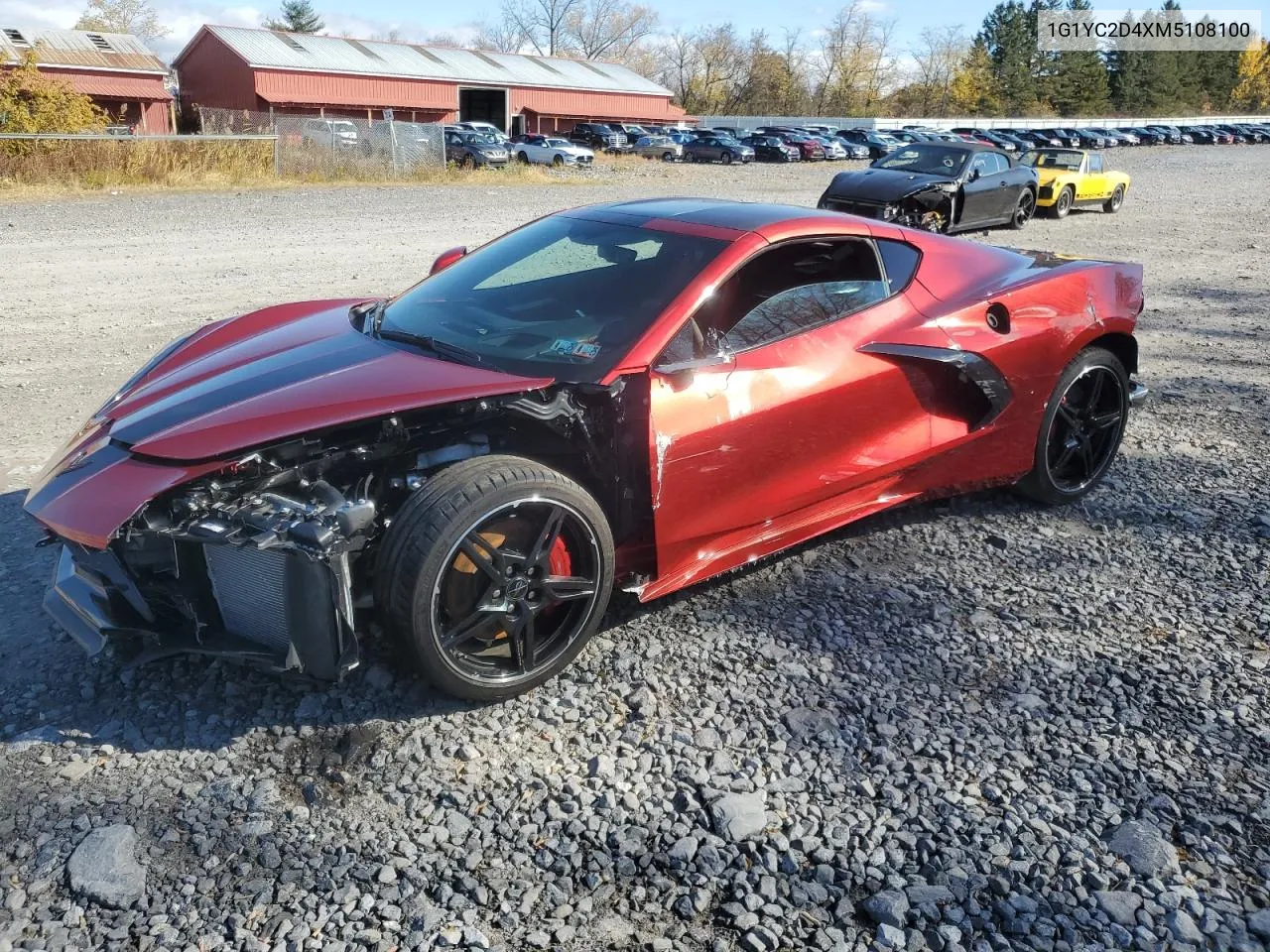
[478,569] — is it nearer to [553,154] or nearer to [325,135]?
[325,135]

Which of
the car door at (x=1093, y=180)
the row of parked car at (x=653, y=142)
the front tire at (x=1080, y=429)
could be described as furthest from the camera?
the row of parked car at (x=653, y=142)

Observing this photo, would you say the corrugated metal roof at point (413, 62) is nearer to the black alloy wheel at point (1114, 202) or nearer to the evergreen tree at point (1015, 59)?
the black alloy wheel at point (1114, 202)

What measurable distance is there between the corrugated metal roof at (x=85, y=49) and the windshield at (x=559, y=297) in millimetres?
43453

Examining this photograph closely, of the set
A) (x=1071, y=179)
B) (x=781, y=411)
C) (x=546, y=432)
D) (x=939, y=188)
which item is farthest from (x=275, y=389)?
(x=1071, y=179)

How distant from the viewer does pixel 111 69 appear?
4100 centimetres

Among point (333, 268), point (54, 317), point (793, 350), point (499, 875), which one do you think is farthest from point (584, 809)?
point (333, 268)

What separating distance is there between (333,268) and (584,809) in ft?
29.9

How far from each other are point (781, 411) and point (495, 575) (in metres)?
1.21

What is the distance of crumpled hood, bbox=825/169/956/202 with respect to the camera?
14.9 meters

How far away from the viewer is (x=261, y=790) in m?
2.81

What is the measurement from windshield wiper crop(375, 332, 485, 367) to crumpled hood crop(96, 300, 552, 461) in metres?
0.07

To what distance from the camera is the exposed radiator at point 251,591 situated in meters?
2.88

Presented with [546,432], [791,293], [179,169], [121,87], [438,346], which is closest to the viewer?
[546,432]

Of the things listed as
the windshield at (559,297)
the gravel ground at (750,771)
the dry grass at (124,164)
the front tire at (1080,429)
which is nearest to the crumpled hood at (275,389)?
the windshield at (559,297)
